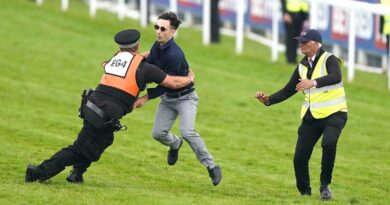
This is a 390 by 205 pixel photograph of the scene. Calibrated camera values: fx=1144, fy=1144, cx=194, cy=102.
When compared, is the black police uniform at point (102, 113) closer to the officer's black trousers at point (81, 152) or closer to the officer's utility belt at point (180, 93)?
the officer's black trousers at point (81, 152)

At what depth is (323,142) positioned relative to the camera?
41.5 feet

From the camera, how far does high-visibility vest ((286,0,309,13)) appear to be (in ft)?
81.9

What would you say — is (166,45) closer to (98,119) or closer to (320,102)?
(98,119)

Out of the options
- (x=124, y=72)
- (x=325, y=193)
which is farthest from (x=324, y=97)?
(x=124, y=72)

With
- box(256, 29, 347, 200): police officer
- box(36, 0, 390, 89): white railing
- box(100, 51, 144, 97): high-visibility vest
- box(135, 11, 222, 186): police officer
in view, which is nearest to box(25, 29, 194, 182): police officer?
box(100, 51, 144, 97): high-visibility vest

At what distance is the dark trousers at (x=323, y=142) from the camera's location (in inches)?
499

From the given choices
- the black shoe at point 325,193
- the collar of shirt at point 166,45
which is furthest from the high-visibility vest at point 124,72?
the black shoe at point 325,193

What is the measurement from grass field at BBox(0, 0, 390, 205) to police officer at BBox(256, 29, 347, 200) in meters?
0.51

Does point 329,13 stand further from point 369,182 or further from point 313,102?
point 313,102

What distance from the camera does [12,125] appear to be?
17.6 metres

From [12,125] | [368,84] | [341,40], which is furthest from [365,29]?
[12,125]

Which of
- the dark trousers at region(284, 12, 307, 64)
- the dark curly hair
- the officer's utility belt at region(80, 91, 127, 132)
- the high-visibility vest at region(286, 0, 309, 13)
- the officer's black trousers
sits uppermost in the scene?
the dark curly hair

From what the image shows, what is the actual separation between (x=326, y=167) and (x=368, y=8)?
25.9ft

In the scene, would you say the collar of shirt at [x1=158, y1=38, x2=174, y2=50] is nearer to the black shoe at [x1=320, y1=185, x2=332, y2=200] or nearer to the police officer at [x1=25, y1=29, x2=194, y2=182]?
the police officer at [x1=25, y1=29, x2=194, y2=182]
